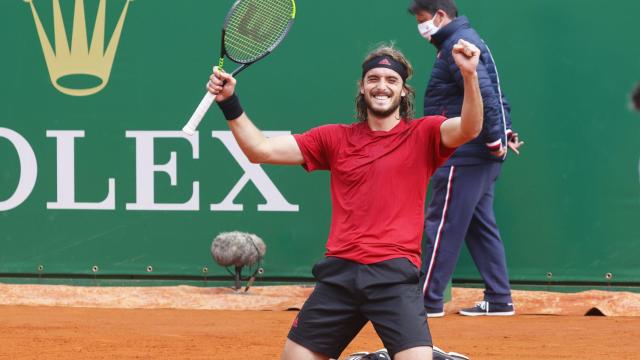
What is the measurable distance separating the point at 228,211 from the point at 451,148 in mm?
3638

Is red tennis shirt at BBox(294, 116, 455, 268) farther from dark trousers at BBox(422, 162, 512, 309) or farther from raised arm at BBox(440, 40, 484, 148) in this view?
dark trousers at BBox(422, 162, 512, 309)

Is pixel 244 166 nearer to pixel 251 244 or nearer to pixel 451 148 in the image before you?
pixel 251 244

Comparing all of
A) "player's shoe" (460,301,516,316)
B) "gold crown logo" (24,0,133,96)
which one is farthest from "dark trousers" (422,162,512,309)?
"gold crown logo" (24,0,133,96)

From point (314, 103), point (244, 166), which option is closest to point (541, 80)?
point (314, 103)

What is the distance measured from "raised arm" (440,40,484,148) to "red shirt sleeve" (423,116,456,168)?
2 cm

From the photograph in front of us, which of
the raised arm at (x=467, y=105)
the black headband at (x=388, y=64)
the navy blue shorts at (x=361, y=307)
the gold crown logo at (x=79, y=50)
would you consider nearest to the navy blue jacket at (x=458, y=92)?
the black headband at (x=388, y=64)

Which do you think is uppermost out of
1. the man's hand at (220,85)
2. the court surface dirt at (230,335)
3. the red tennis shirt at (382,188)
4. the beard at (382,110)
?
the man's hand at (220,85)

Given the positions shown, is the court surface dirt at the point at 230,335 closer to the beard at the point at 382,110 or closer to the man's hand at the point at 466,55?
the beard at the point at 382,110

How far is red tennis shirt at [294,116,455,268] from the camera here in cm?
431

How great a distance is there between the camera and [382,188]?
4.32 m

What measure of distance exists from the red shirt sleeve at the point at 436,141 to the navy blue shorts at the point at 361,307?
417mm

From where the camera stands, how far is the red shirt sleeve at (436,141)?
440 centimetres

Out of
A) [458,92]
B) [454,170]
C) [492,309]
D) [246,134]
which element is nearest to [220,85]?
[246,134]

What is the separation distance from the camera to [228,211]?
309 inches
